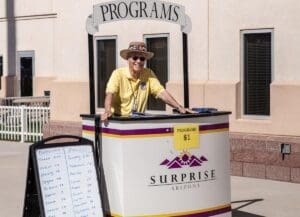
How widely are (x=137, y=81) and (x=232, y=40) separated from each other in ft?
14.1

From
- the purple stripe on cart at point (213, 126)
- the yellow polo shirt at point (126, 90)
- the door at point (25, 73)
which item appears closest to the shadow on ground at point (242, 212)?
the purple stripe on cart at point (213, 126)

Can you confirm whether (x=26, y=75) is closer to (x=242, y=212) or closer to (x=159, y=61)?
(x=159, y=61)

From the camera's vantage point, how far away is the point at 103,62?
1302cm

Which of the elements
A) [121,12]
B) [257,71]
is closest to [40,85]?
[257,71]

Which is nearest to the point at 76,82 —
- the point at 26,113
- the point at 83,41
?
the point at 83,41

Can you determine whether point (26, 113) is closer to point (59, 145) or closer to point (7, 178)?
point (7, 178)

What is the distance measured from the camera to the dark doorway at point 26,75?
21361 mm

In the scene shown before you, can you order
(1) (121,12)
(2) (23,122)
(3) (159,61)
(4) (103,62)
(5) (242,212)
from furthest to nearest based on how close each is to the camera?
(2) (23,122)
(4) (103,62)
(3) (159,61)
(5) (242,212)
(1) (121,12)

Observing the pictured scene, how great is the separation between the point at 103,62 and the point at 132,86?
601cm

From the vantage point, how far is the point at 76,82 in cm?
1357

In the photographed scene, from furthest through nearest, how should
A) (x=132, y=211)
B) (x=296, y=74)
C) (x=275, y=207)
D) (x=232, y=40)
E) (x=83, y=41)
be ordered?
1. (x=83, y=41)
2. (x=232, y=40)
3. (x=296, y=74)
4. (x=275, y=207)
5. (x=132, y=211)

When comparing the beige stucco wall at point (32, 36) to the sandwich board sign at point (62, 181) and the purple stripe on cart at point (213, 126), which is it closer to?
the sandwich board sign at point (62, 181)

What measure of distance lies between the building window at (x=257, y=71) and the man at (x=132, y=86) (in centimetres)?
386

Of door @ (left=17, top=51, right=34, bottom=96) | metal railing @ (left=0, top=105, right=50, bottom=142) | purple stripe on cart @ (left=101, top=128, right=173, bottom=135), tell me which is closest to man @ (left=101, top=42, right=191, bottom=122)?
purple stripe on cart @ (left=101, top=128, right=173, bottom=135)
